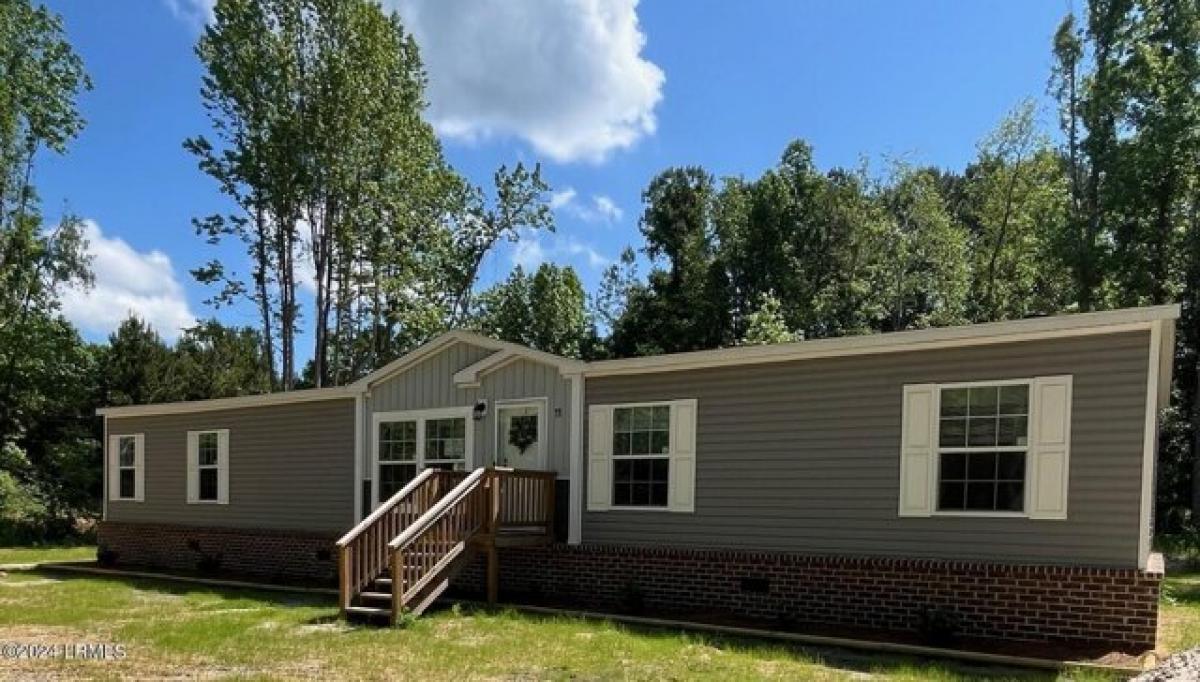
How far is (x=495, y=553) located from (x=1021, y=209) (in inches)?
789

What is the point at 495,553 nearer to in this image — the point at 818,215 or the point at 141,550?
the point at 141,550

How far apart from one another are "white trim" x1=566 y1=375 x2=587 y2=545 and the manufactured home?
2 centimetres

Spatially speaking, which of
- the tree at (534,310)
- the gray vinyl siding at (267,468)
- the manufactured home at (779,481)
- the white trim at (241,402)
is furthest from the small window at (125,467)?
the tree at (534,310)

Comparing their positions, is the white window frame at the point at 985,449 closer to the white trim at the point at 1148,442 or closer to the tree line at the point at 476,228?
the white trim at the point at 1148,442

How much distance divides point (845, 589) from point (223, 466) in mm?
10752

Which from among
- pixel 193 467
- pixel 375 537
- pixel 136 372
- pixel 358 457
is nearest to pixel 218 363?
pixel 136 372

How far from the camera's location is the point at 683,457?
9828 millimetres

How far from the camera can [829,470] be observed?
880 centimetres

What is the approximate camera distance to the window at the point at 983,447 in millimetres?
7766

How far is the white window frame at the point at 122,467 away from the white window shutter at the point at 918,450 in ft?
44.8

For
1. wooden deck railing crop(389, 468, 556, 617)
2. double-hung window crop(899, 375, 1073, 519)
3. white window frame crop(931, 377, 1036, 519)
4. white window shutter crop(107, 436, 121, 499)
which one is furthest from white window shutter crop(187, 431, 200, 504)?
white window frame crop(931, 377, 1036, 519)

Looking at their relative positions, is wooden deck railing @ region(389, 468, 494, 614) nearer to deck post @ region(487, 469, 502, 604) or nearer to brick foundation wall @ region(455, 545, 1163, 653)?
deck post @ region(487, 469, 502, 604)

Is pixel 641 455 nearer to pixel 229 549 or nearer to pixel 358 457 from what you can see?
pixel 358 457

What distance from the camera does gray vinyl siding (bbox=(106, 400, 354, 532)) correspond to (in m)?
13.3
